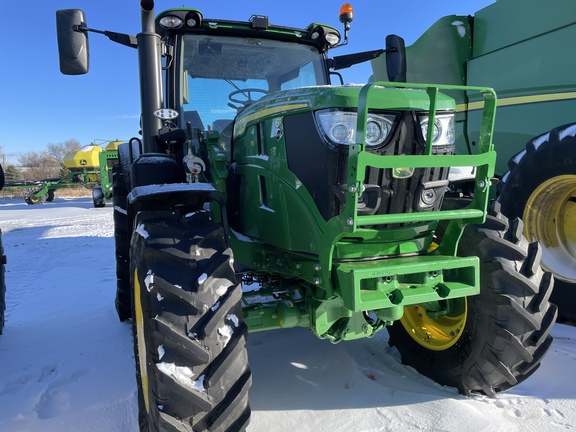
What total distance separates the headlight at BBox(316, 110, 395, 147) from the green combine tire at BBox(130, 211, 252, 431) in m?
0.75

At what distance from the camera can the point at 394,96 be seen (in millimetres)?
2117

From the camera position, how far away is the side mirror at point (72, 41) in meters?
2.65

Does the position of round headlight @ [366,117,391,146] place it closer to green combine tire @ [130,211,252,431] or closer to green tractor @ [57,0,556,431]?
green tractor @ [57,0,556,431]

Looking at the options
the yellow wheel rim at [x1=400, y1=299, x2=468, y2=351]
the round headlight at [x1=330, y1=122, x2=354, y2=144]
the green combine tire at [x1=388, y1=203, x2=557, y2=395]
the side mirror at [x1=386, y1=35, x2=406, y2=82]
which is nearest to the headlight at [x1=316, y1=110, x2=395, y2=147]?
the round headlight at [x1=330, y1=122, x2=354, y2=144]

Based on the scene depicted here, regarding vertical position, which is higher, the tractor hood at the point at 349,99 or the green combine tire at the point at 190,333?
the tractor hood at the point at 349,99

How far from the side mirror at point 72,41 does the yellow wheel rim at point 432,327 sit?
2.68 m

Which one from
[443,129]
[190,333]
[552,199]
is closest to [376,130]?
[443,129]

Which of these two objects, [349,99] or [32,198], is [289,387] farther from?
[32,198]

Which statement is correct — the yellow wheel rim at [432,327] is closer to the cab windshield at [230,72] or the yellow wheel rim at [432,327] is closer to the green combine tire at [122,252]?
the cab windshield at [230,72]

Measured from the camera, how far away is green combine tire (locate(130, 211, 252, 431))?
190 centimetres

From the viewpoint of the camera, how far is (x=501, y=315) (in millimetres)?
2512

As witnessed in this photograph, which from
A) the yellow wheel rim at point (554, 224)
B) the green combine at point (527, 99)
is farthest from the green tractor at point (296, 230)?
the yellow wheel rim at point (554, 224)

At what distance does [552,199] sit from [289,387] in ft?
9.60

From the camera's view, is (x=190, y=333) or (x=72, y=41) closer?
(x=190, y=333)
